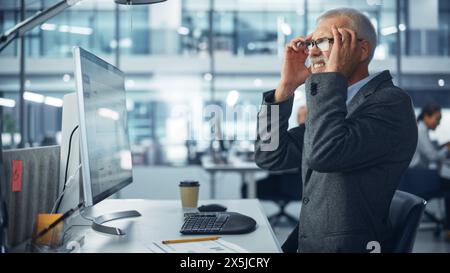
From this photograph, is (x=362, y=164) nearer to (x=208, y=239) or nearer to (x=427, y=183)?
(x=208, y=239)

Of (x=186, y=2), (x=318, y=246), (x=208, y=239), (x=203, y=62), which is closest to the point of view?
(x=208, y=239)

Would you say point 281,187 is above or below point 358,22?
below

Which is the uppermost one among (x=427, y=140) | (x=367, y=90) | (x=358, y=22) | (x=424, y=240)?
(x=358, y=22)

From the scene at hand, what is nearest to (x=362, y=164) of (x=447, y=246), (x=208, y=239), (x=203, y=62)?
(x=208, y=239)

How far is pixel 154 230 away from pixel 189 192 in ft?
1.52

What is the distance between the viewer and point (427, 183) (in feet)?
14.2

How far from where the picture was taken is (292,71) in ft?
5.39

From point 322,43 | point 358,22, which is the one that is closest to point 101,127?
point 322,43

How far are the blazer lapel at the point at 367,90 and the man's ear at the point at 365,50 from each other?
76 millimetres

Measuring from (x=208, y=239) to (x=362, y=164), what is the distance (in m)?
0.46

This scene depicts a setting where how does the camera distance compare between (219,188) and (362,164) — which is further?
(219,188)

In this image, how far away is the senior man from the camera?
1.26 m

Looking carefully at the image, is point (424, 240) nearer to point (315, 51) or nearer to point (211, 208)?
point (211, 208)

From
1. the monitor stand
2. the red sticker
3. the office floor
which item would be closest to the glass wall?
the office floor
